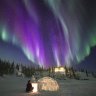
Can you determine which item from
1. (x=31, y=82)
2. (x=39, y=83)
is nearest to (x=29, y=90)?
(x=31, y=82)

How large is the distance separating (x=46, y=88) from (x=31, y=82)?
5773 millimetres

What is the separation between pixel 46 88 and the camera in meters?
76.0

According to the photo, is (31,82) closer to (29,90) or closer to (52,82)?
(29,90)

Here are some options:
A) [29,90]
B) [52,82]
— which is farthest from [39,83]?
[29,90]

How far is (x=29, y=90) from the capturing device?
2749 inches

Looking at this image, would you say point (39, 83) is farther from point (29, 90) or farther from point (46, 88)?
point (29, 90)

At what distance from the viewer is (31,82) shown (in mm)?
72938

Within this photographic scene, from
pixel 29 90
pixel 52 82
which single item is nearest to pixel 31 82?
pixel 29 90

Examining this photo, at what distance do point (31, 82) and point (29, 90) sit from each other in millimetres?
3623

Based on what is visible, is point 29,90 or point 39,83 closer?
point 29,90

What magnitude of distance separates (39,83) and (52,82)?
4.26 m

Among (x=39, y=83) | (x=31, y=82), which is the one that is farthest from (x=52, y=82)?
(x=31, y=82)

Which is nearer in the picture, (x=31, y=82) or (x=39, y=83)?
(x=31, y=82)

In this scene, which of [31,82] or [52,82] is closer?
[31,82]
